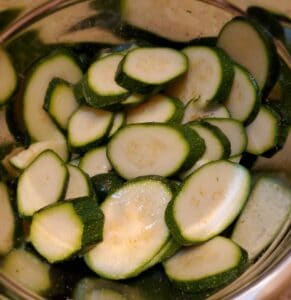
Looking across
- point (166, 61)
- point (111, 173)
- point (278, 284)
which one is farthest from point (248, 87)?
point (278, 284)

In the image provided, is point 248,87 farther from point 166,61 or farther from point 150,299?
point 150,299

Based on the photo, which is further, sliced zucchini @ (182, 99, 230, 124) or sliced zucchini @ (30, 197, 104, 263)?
sliced zucchini @ (182, 99, 230, 124)

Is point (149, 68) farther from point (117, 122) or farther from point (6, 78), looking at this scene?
point (6, 78)

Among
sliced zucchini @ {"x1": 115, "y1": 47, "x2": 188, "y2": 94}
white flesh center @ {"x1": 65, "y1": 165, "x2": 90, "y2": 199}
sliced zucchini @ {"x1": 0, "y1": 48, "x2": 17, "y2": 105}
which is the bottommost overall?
Answer: white flesh center @ {"x1": 65, "y1": 165, "x2": 90, "y2": 199}

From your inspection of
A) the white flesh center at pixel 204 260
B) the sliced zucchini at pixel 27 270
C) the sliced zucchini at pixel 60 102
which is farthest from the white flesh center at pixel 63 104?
the white flesh center at pixel 204 260

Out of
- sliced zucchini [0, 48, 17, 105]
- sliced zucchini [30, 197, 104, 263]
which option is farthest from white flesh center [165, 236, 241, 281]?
sliced zucchini [0, 48, 17, 105]

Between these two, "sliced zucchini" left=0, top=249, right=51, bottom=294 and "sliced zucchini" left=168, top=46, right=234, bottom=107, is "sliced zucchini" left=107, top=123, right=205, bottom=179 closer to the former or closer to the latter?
"sliced zucchini" left=168, top=46, right=234, bottom=107

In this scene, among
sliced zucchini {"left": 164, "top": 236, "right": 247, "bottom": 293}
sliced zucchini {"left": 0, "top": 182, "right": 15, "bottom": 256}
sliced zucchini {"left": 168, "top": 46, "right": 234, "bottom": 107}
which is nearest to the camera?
sliced zucchini {"left": 164, "top": 236, "right": 247, "bottom": 293}

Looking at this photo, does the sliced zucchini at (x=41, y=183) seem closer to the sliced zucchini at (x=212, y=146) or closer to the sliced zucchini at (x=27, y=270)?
the sliced zucchini at (x=27, y=270)
